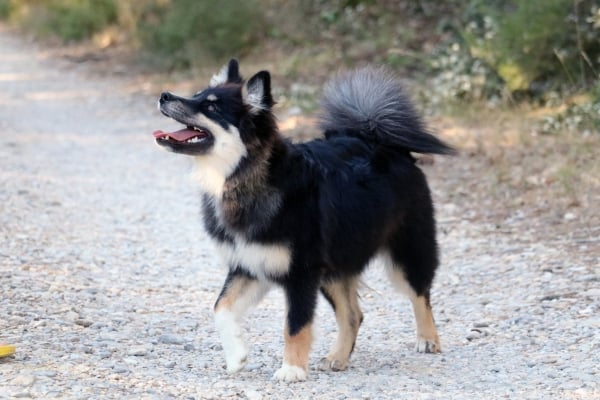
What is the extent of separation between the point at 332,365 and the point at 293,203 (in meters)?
1.04

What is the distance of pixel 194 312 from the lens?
7.02 metres

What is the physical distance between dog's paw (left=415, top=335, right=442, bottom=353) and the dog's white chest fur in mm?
1255

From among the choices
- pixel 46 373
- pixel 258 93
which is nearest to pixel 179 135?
pixel 258 93

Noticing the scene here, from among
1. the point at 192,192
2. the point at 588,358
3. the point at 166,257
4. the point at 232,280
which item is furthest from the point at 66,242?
the point at 588,358

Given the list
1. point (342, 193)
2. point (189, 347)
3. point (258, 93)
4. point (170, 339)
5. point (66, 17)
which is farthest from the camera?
point (66, 17)

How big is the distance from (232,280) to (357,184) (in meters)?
0.93

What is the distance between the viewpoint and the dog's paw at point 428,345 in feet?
20.3

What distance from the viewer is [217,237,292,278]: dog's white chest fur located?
5.43 metres

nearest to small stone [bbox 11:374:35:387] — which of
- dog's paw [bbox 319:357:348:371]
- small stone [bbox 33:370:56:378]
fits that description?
small stone [bbox 33:370:56:378]

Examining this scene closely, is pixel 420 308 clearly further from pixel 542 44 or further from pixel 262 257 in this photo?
pixel 542 44

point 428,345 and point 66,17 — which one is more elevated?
point 66,17

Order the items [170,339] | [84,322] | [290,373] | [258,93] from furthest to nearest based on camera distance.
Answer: [84,322] < [170,339] < [258,93] < [290,373]

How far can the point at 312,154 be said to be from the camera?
576 centimetres

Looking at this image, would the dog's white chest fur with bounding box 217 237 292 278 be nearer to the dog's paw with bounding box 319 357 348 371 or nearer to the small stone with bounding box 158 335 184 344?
the dog's paw with bounding box 319 357 348 371
